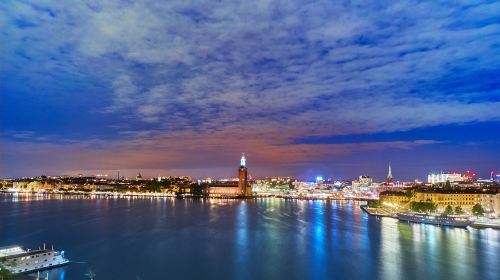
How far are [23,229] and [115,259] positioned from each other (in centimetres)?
927

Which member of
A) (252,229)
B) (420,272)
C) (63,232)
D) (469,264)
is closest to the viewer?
(420,272)

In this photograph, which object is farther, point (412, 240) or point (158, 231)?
point (158, 231)

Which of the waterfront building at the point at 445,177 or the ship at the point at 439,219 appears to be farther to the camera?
the waterfront building at the point at 445,177

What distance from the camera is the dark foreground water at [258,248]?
13023 mm

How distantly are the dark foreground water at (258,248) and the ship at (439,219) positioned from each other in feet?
4.18

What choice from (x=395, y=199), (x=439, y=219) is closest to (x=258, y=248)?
(x=439, y=219)

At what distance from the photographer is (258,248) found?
16.9 m

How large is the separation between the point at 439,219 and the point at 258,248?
1387 cm

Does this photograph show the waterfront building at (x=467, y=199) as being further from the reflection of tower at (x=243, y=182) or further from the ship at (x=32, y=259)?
the reflection of tower at (x=243, y=182)

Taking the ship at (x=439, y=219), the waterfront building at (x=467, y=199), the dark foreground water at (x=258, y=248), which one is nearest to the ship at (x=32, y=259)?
the dark foreground water at (x=258, y=248)

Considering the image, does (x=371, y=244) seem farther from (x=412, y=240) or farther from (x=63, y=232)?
(x=63, y=232)

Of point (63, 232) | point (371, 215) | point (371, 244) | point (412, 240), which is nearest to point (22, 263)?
point (63, 232)

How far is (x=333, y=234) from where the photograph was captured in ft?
68.4

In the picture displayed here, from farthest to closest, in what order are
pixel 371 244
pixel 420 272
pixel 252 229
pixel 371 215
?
1. pixel 371 215
2. pixel 252 229
3. pixel 371 244
4. pixel 420 272
